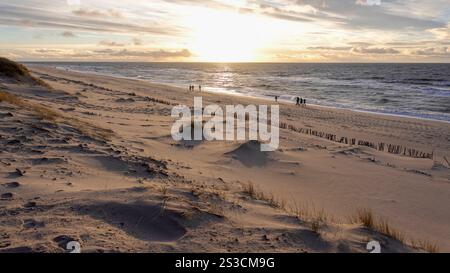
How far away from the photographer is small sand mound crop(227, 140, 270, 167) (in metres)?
10.8

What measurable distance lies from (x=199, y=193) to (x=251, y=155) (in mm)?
4941

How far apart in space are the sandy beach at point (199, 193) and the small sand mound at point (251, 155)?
0.04 metres

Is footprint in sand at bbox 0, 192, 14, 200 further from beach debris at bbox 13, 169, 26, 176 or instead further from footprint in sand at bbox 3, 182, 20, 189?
beach debris at bbox 13, 169, 26, 176

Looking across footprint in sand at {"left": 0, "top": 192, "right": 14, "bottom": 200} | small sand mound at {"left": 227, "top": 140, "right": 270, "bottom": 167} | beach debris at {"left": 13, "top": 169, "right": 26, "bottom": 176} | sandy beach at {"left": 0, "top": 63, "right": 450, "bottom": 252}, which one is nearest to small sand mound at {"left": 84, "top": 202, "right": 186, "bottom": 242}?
sandy beach at {"left": 0, "top": 63, "right": 450, "bottom": 252}

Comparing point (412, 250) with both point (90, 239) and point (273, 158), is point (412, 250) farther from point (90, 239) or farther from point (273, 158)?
point (273, 158)

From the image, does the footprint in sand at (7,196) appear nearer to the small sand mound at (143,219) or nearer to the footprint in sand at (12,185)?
the footprint in sand at (12,185)

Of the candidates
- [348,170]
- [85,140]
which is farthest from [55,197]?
[348,170]

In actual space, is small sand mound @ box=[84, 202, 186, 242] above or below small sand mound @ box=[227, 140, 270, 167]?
above

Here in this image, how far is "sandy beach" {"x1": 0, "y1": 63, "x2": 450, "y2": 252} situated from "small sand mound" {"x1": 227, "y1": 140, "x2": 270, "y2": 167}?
0.04 m

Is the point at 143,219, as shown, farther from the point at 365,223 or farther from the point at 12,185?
the point at 365,223

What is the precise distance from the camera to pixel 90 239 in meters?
4.27

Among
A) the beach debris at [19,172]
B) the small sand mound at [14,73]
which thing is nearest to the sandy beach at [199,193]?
the beach debris at [19,172]

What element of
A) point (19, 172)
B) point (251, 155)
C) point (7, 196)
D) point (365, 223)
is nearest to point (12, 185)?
point (7, 196)

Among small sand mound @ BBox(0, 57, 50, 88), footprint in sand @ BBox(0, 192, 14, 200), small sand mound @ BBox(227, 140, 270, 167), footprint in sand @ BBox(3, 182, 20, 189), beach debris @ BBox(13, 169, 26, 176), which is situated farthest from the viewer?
small sand mound @ BBox(0, 57, 50, 88)
